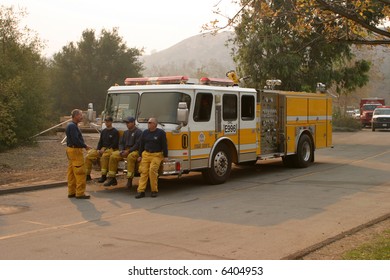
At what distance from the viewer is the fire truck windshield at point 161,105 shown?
35.7 ft

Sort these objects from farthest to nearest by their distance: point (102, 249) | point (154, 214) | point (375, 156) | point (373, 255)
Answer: point (375, 156), point (154, 214), point (102, 249), point (373, 255)

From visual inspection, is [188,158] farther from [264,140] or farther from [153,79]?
[264,140]

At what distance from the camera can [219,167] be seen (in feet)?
39.2

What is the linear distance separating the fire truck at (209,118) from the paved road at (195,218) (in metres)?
0.68

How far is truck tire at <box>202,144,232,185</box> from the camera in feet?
38.5

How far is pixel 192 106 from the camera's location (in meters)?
11.0

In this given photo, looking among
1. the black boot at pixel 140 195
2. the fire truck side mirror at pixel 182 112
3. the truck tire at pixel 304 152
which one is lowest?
the black boot at pixel 140 195

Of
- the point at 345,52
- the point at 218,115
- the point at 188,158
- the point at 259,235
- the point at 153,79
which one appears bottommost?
the point at 259,235

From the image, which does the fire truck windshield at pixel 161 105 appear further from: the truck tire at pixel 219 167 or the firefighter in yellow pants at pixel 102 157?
the truck tire at pixel 219 167

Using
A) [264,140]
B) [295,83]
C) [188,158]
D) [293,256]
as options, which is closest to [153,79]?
[188,158]

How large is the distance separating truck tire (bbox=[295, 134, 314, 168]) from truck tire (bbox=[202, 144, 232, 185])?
11.9 ft

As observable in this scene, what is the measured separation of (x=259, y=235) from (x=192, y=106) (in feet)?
14.8

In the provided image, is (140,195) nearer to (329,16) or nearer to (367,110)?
(329,16)

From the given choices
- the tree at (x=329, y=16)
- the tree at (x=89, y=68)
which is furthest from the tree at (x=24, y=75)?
the tree at (x=89, y=68)
